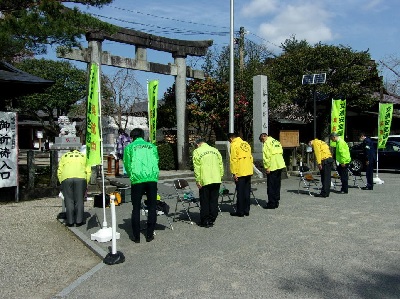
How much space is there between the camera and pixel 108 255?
537 cm

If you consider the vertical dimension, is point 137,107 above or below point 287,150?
above

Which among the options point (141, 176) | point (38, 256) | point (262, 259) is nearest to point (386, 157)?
point (262, 259)

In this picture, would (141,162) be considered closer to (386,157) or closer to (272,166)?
(272,166)

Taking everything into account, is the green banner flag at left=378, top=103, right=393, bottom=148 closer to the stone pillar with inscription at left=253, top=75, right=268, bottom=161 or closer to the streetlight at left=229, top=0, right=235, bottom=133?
the stone pillar with inscription at left=253, top=75, right=268, bottom=161

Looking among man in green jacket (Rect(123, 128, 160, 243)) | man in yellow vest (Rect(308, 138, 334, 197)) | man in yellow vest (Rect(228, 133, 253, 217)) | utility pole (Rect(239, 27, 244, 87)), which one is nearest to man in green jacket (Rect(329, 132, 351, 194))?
man in yellow vest (Rect(308, 138, 334, 197))

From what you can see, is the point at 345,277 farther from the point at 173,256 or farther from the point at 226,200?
the point at 226,200

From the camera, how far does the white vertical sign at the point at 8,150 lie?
1031cm

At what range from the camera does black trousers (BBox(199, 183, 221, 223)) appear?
737 centimetres

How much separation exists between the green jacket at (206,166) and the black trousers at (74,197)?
225 cm

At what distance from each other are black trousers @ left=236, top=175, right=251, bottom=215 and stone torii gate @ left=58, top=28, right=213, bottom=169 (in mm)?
8924

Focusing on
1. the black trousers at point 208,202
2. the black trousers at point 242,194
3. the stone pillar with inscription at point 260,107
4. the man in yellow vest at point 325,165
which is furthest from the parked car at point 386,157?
the black trousers at point 208,202

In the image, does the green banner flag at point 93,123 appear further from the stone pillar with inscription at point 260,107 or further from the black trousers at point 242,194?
the stone pillar with inscription at point 260,107

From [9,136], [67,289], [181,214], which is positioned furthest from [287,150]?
[67,289]

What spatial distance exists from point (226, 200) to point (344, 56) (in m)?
17.6
